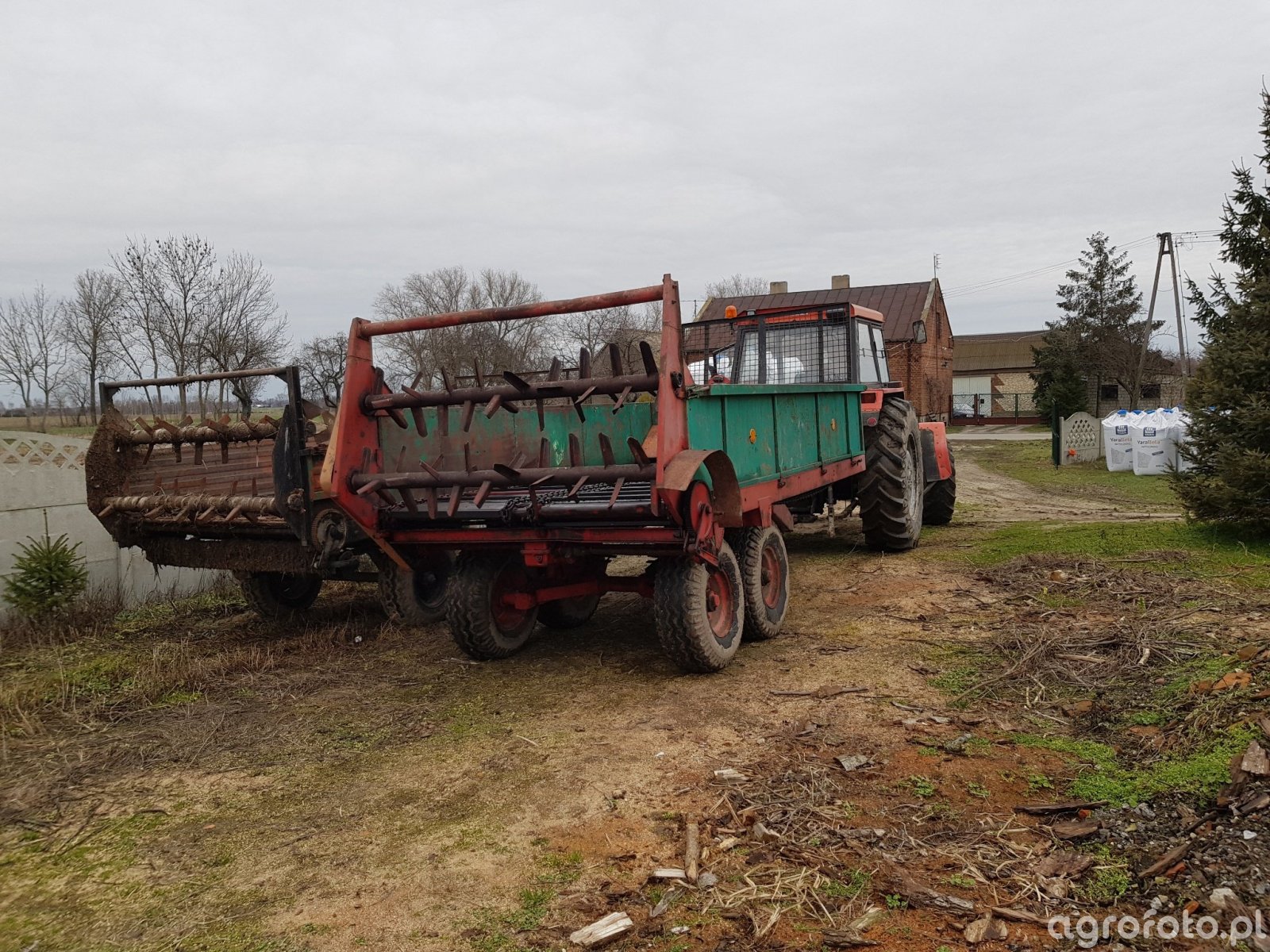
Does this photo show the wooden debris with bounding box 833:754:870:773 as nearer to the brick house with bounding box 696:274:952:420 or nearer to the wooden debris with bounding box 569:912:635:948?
the wooden debris with bounding box 569:912:635:948

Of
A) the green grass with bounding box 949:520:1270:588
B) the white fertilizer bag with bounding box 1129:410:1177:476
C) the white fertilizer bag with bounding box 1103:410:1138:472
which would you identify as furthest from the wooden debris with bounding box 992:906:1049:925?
the white fertilizer bag with bounding box 1103:410:1138:472

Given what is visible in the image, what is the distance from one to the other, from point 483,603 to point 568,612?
1.15 m

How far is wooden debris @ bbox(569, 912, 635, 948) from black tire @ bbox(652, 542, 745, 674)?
7.55 ft

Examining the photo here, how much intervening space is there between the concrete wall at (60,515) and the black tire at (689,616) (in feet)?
15.1

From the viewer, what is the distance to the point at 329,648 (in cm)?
637

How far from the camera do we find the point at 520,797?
12.4 ft

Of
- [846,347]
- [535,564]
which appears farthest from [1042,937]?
[846,347]

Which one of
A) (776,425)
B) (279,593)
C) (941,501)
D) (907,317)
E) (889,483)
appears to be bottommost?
(279,593)

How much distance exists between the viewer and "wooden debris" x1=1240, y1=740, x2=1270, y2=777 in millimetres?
3160

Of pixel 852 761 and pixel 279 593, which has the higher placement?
pixel 279 593

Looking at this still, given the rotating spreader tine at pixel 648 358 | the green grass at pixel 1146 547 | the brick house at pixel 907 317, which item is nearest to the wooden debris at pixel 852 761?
the rotating spreader tine at pixel 648 358

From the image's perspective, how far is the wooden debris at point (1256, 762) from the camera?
124 inches

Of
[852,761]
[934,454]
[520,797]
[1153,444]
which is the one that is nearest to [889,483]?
[934,454]

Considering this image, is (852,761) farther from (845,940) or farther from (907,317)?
(907,317)
